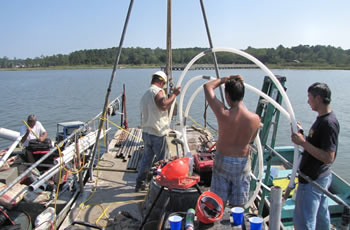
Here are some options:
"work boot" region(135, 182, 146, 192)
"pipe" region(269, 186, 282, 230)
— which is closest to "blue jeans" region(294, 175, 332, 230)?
"pipe" region(269, 186, 282, 230)

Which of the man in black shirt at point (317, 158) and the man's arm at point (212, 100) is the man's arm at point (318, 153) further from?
the man's arm at point (212, 100)

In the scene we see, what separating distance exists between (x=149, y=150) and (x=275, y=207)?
2.82m

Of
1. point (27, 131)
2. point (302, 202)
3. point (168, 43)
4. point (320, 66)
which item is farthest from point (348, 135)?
point (320, 66)

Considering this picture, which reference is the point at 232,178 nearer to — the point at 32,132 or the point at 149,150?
the point at 149,150

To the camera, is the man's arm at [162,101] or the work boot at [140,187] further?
the work boot at [140,187]

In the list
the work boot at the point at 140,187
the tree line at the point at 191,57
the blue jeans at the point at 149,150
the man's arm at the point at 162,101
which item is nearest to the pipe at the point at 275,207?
the man's arm at the point at 162,101

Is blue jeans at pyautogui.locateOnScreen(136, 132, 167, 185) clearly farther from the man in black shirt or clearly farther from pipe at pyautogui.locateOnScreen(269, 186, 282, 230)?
pipe at pyautogui.locateOnScreen(269, 186, 282, 230)

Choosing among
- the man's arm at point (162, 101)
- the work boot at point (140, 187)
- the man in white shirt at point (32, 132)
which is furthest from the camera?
the man in white shirt at point (32, 132)

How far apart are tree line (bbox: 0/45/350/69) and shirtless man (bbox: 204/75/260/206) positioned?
52484mm

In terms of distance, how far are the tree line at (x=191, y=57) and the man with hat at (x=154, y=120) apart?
168ft

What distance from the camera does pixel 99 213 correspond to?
155 inches

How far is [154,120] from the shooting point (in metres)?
4.25

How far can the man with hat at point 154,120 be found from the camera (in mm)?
4137

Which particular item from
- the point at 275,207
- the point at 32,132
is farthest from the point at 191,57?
the point at 275,207
